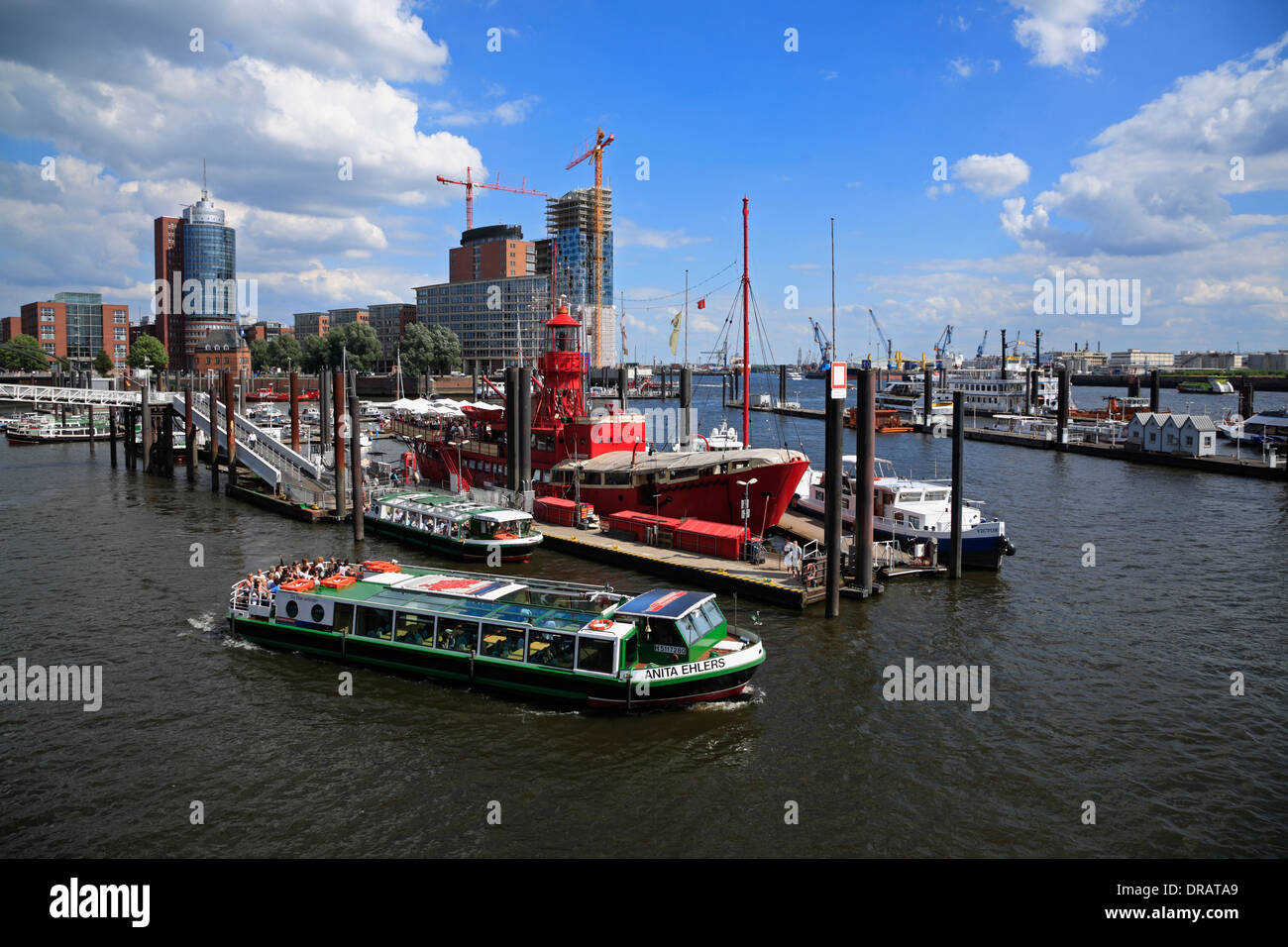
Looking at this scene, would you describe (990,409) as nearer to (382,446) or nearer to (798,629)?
(382,446)

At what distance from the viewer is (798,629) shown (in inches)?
1163

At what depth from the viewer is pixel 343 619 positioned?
26.7 m

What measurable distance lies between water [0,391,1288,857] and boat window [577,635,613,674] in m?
1.57

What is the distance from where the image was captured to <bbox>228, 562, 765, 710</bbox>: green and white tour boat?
74.2 ft

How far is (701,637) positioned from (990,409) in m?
137

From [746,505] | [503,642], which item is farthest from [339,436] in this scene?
[503,642]

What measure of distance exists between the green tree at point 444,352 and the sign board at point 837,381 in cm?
16774

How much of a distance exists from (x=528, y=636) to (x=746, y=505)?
49.5ft

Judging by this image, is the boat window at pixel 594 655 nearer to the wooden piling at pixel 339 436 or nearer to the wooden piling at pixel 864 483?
the wooden piling at pixel 864 483

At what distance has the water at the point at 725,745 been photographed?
1723cm

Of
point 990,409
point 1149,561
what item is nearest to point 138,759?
point 1149,561

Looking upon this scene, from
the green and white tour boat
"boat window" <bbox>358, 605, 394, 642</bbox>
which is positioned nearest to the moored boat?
the green and white tour boat

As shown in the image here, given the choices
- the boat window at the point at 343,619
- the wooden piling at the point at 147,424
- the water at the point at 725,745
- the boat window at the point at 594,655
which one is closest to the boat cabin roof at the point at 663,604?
the boat window at the point at 594,655

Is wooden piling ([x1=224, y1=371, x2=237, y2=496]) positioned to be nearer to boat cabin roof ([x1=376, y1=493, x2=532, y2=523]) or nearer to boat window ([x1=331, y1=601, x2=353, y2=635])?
boat cabin roof ([x1=376, y1=493, x2=532, y2=523])
